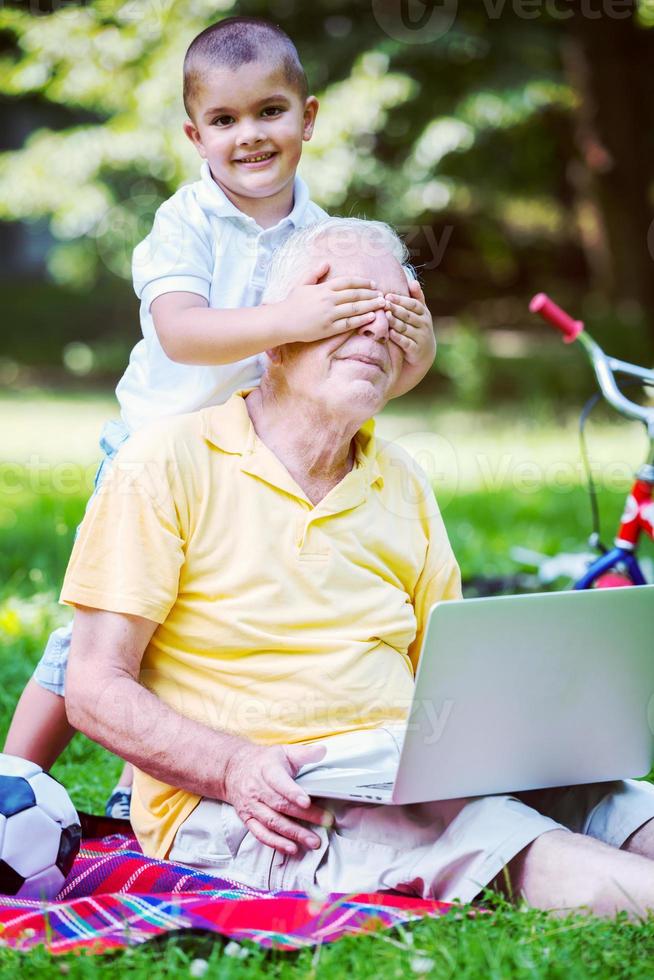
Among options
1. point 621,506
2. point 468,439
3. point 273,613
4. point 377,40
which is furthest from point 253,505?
point 377,40

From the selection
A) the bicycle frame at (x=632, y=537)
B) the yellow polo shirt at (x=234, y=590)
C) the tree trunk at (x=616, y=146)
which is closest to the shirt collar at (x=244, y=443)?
the yellow polo shirt at (x=234, y=590)

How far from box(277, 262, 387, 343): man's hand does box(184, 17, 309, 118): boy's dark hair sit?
0.70 meters

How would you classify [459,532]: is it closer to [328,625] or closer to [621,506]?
[621,506]

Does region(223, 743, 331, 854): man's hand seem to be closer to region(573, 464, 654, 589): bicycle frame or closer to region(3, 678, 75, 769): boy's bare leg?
region(3, 678, 75, 769): boy's bare leg

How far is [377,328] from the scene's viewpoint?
8.35 feet

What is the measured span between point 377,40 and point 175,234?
355 inches

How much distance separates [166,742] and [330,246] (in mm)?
1021

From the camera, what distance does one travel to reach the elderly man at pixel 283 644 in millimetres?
2297

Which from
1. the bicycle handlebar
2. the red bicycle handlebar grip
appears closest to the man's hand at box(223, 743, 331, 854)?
the bicycle handlebar

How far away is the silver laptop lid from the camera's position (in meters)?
2.10

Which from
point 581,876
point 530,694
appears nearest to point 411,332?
point 530,694

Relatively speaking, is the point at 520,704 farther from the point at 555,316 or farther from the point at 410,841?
the point at 555,316

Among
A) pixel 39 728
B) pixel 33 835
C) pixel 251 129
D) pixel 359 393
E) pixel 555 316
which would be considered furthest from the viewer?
pixel 555 316

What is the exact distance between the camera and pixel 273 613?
2.50 m
